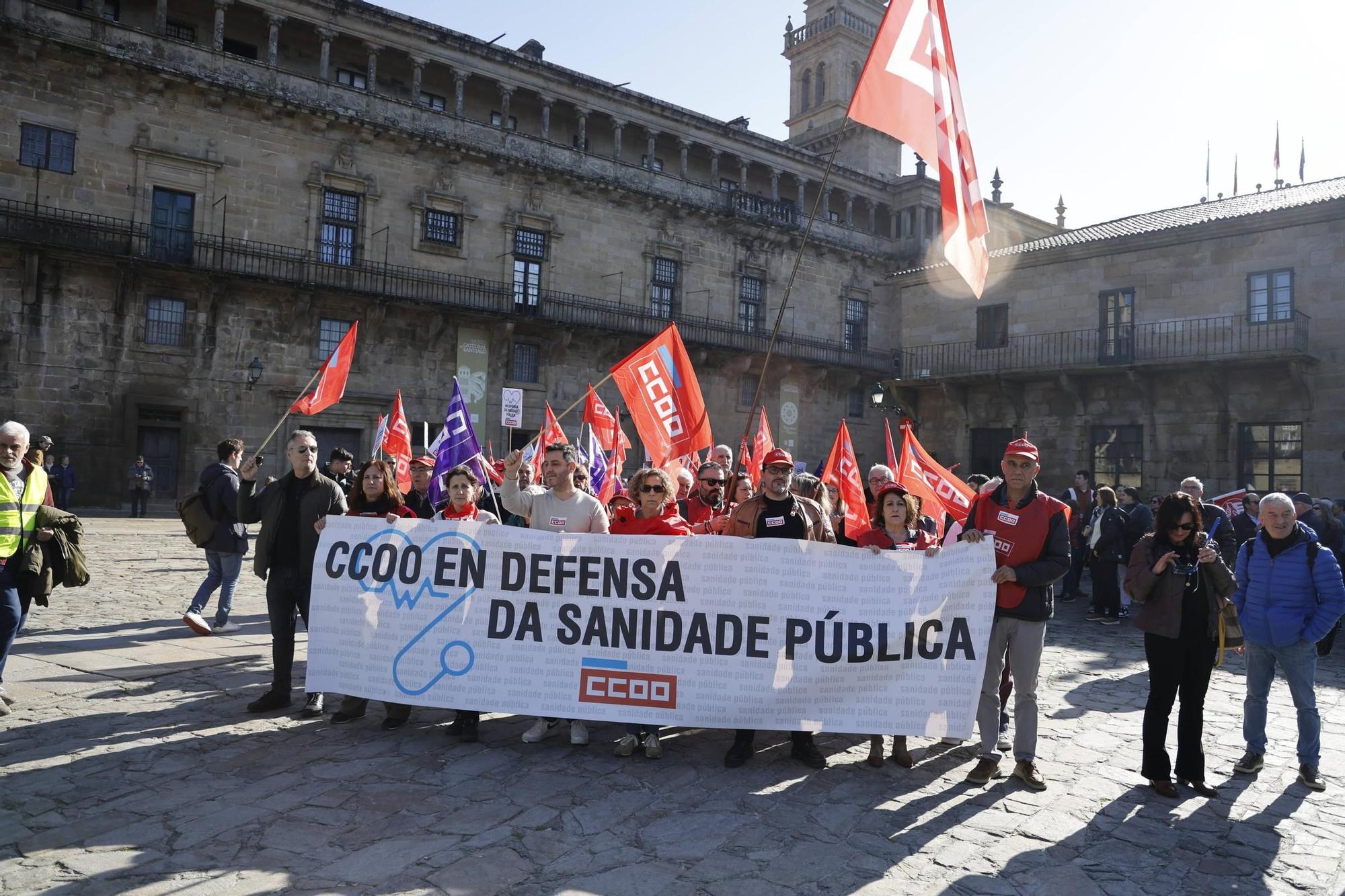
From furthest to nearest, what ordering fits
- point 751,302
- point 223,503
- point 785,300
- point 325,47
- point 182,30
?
point 751,302 → point 325,47 → point 182,30 → point 223,503 → point 785,300

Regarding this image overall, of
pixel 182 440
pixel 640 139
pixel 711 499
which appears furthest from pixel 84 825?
pixel 640 139

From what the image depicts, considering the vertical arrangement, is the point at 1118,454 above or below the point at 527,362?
below

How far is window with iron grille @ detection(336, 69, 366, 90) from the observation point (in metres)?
28.8

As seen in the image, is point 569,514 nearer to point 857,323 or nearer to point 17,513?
→ point 17,513

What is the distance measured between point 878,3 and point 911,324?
2935 centimetres

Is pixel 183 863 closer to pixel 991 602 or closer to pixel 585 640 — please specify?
pixel 585 640

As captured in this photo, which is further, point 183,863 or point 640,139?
point 640,139

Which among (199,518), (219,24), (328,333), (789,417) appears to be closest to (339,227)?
(328,333)

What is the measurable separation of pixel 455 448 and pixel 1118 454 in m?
21.7

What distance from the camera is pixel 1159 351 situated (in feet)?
80.1

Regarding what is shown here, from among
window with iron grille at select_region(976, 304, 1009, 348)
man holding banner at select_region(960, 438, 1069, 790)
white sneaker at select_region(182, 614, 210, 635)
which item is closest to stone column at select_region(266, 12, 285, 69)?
white sneaker at select_region(182, 614, 210, 635)

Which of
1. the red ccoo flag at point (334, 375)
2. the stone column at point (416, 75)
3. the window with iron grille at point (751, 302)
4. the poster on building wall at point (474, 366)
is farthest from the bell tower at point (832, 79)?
the red ccoo flag at point (334, 375)

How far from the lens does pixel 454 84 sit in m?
30.4

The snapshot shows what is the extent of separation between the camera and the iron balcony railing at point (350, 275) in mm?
22359
